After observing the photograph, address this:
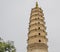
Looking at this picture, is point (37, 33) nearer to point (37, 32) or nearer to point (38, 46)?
point (37, 32)

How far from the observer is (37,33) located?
27250mm

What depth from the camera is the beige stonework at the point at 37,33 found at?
26.2 m

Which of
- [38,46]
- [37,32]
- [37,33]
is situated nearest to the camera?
[38,46]

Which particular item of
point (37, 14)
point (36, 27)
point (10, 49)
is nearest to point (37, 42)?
point (36, 27)

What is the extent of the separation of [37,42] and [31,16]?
4.79 meters

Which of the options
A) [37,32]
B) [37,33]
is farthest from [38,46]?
[37,32]

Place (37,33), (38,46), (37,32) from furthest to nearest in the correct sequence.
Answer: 1. (37,32)
2. (37,33)
3. (38,46)

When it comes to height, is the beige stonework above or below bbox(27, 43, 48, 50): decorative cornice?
above

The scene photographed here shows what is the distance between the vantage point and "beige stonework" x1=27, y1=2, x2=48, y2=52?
1032 inches

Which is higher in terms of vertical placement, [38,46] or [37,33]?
[37,33]

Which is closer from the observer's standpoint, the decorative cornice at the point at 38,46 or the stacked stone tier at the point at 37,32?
the decorative cornice at the point at 38,46

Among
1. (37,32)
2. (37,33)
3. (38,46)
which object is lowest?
(38,46)

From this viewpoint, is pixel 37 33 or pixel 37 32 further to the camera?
pixel 37 32

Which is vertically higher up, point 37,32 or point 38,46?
point 37,32
